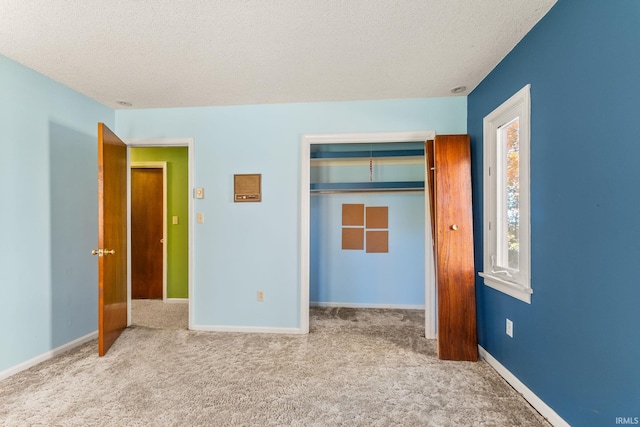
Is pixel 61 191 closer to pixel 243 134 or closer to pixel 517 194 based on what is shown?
pixel 243 134

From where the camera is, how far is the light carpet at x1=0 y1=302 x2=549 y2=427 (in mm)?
1749

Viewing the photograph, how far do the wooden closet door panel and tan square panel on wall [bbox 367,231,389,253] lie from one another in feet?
5.04

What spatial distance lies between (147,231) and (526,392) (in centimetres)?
473

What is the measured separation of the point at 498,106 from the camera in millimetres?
2271

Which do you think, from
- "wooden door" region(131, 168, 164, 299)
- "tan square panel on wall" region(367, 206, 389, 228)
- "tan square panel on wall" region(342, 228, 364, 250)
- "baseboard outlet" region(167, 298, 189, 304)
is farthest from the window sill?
"wooden door" region(131, 168, 164, 299)

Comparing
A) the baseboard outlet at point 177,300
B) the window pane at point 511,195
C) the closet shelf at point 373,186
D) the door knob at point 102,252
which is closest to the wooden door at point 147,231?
the baseboard outlet at point 177,300

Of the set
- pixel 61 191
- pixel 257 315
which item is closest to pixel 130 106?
pixel 61 191

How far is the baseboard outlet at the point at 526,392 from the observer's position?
5.47 ft

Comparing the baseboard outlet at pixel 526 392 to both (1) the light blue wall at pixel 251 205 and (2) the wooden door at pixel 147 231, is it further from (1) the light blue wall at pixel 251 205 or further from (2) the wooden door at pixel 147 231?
(2) the wooden door at pixel 147 231

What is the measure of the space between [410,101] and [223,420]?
9.88 feet

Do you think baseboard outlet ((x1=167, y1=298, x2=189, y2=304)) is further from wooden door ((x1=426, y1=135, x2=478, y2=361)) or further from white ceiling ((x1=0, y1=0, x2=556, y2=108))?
wooden door ((x1=426, y1=135, x2=478, y2=361))

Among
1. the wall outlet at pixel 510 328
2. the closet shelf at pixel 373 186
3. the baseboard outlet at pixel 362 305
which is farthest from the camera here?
the baseboard outlet at pixel 362 305

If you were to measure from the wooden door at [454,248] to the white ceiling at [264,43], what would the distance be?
667 millimetres

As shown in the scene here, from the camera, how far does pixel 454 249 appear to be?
2.54m
